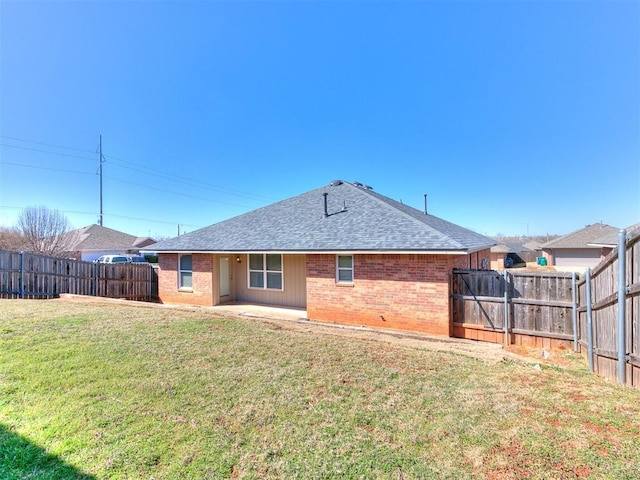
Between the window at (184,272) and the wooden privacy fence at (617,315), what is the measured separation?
13.8 m

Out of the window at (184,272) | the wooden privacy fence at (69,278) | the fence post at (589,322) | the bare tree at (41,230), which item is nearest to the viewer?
the fence post at (589,322)

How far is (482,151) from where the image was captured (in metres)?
21.3

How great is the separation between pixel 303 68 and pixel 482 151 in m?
14.0

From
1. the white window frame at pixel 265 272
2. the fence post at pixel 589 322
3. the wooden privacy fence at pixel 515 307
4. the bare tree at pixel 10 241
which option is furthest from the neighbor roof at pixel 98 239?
the fence post at pixel 589 322

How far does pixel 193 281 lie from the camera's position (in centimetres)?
1371

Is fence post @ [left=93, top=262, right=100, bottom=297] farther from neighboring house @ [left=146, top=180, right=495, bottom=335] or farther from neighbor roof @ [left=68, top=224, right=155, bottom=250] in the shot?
neighbor roof @ [left=68, top=224, right=155, bottom=250]

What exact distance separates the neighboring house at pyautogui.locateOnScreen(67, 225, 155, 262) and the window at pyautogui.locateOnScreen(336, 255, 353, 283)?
2398cm

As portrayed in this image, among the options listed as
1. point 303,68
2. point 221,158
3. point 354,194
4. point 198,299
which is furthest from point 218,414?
point 221,158

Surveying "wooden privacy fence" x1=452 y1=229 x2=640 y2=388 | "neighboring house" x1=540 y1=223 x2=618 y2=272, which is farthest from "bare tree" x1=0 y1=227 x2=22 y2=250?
"neighboring house" x1=540 y1=223 x2=618 y2=272

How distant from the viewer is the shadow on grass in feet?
8.09

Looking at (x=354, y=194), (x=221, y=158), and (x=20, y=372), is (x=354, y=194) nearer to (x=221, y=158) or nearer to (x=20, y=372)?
(x=20, y=372)

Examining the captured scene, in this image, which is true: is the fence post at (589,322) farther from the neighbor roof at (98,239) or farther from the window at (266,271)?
the neighbor roof at (98,239)

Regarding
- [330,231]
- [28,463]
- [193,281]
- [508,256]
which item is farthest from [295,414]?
[508,256]

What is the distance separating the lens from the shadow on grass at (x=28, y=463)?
2465 millimetres
